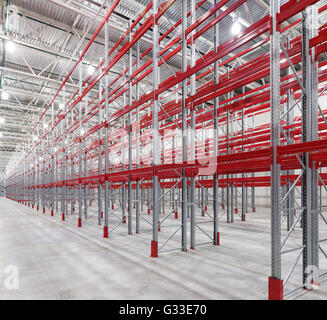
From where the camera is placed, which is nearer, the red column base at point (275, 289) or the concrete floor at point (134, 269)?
the red column base at point (275, 289)

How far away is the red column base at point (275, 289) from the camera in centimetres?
373

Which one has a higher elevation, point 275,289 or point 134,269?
point 275,289

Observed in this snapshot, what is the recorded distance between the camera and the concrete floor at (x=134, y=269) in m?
4.27

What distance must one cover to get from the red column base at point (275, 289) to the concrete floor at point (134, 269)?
0.34 meters

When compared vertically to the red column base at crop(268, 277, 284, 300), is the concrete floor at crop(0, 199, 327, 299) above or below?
below

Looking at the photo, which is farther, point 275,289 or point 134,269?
point 134,269

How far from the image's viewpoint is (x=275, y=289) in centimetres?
377

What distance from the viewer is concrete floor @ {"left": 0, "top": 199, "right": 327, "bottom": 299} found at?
4270 mm

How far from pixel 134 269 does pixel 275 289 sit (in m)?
2.92

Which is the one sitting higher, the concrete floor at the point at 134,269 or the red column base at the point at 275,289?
the red column base at the point at 275,289

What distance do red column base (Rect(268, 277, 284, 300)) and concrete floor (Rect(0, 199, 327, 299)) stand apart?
34cm

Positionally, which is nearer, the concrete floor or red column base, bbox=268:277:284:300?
red column base, bbox=268:277:284:300

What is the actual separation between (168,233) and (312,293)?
601 centimetres
